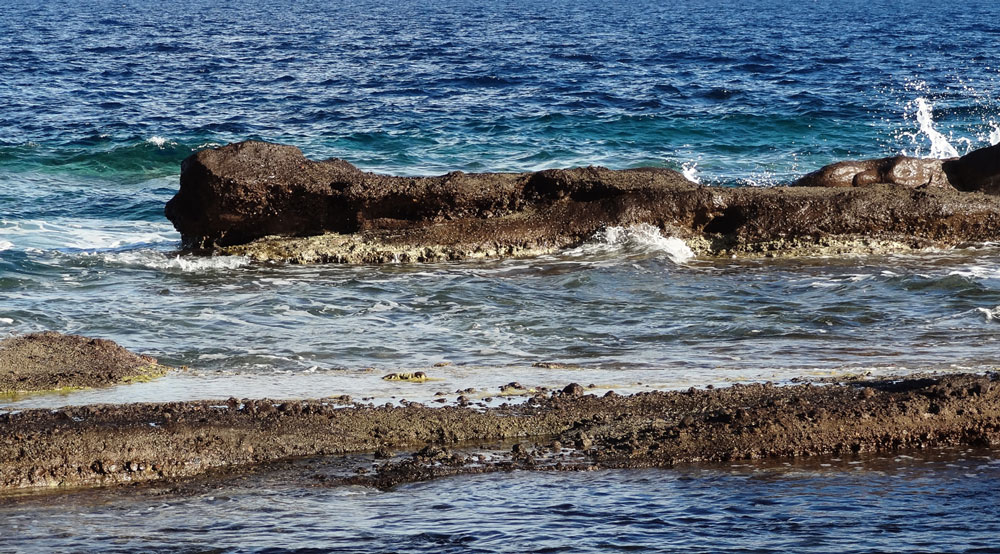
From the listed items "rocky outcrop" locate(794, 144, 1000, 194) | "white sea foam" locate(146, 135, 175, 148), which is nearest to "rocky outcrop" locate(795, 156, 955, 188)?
"rocky outcrop" locate(794, 144, 1000, 194)

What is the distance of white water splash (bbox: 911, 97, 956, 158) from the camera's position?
63.4 ft

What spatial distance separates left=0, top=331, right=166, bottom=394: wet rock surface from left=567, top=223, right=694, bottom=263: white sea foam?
4836 mm

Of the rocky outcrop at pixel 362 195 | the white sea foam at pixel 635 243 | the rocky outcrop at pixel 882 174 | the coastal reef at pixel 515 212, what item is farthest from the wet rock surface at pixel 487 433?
the rocky outcrop at pixel 882 174

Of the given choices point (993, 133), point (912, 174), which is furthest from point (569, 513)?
point (993, 133)

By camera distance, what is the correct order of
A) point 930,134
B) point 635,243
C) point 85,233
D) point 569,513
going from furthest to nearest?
point 930,134 < point 85,233 < point 635,243 < point 569,513

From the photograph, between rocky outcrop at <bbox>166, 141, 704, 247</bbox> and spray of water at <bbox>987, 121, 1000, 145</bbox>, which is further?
spray of water at <bbox>987, 121, 1000, 145</bbox>

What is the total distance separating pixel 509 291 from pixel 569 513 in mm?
5067

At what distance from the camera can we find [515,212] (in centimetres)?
1100

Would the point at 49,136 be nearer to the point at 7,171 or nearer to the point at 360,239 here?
the point at 7,171

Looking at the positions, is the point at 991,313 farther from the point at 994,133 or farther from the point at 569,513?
the point at 994,133

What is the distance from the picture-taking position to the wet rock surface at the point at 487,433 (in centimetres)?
483

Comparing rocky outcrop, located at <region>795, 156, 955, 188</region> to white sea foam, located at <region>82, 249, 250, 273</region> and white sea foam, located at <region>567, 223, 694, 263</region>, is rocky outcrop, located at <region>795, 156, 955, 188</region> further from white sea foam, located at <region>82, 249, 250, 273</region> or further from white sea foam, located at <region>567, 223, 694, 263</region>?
white sea foam, located at <region>82, 249, 250, 273</region>

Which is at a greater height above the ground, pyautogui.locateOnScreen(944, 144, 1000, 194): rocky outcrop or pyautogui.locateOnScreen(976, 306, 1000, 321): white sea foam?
pyautogui.locateOnScreen(944, 144, 1000, 194): rocky outcrop

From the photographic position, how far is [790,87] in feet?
86.6
